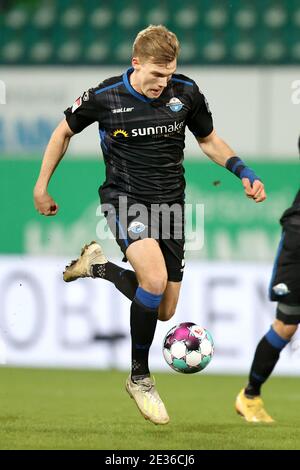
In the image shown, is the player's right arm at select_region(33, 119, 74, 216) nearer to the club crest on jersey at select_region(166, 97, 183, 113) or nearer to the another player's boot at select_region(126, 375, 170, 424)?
the club crest on jersey at select_region(166, 97, 183, 113)

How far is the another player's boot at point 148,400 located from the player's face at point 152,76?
143cm

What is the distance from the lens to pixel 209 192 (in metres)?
9.98

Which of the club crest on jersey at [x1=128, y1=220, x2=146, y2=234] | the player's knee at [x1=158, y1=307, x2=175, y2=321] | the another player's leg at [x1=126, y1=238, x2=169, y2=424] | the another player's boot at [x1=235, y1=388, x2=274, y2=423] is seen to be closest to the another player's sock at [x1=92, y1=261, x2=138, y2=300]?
the player's knee at [x1=158, y1=307, x2=175, y2=321]

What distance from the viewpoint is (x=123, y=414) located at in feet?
22.0

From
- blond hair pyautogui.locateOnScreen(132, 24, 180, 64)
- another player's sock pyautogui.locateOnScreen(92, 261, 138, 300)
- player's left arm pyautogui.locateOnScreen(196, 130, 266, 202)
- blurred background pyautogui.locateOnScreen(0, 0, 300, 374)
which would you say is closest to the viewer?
blond hair pyautogui.locateOnScreen(132, 24, 180, 64)

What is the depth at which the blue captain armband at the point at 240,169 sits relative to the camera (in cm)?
570

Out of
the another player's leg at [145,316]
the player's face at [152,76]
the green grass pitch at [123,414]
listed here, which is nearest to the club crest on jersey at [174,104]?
the player's face at [152,76]

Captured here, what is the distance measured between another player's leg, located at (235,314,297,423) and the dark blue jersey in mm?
1122

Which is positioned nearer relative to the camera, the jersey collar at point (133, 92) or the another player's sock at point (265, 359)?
the jersey collar at point (133, 92)

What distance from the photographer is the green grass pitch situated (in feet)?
17.6

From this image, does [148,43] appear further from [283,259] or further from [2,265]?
[2,265]

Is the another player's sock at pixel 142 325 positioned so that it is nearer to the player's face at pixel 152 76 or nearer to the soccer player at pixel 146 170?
the soccer player at pixel 146 170

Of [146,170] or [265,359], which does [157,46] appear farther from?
[265,359]

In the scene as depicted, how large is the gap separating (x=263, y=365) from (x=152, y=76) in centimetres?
192
